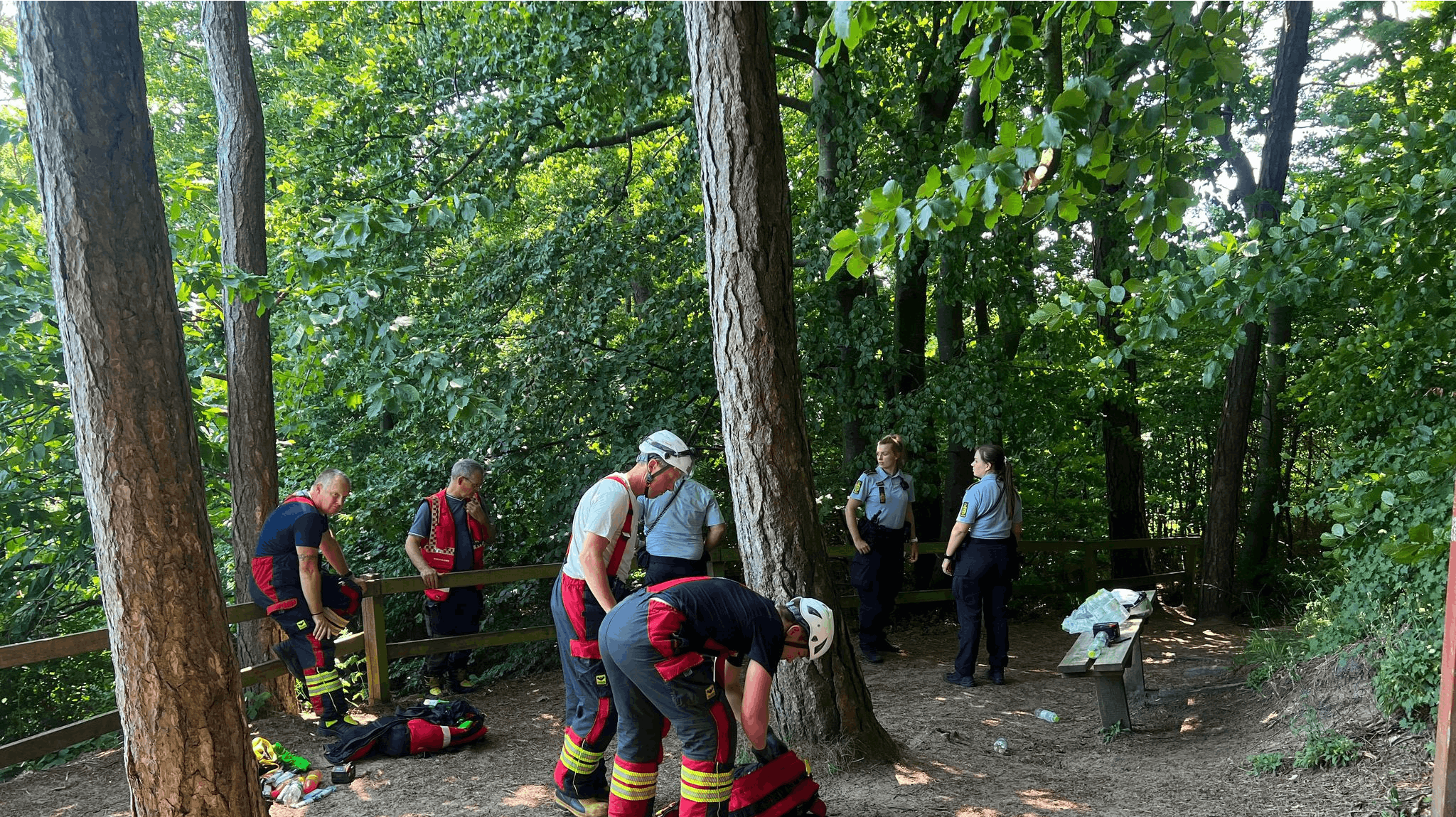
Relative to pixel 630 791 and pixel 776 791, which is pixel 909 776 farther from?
pixel 630 791

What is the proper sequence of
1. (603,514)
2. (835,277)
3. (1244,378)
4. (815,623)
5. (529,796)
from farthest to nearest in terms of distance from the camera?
(1244,378)
(835,277)
(529,796)
(603,514)
(815,623)

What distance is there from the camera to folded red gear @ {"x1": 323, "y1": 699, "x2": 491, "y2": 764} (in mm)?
5586

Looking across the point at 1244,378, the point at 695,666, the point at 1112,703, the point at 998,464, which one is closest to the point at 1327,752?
the point at 1112,703

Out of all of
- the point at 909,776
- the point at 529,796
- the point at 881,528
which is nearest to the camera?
the point at 529,796

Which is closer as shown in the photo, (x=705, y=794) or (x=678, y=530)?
(x=705, y=794)

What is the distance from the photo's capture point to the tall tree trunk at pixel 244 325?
7.04m

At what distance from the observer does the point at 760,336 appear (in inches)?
205

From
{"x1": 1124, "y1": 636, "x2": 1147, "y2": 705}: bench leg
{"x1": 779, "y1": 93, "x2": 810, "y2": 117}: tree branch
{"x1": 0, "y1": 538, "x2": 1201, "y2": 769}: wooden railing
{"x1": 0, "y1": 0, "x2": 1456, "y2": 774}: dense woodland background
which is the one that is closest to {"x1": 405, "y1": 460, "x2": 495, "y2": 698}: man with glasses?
{"x1": 0, "y1": 538, "x2": 1201, "y2": 769}: wooden railing

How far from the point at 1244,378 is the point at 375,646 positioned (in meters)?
9.38

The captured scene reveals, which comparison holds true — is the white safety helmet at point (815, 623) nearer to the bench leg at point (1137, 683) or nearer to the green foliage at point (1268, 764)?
the green foliage at point (1268, 764)

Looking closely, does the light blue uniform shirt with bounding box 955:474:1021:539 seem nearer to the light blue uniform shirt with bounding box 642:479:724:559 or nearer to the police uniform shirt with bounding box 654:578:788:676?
the light blue uniform shirt with bounding box 642:479:724:559

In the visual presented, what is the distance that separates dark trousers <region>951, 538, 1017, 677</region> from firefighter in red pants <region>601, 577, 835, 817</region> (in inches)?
134

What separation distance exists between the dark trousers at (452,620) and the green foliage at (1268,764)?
5.45 metres

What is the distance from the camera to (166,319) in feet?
11.3
